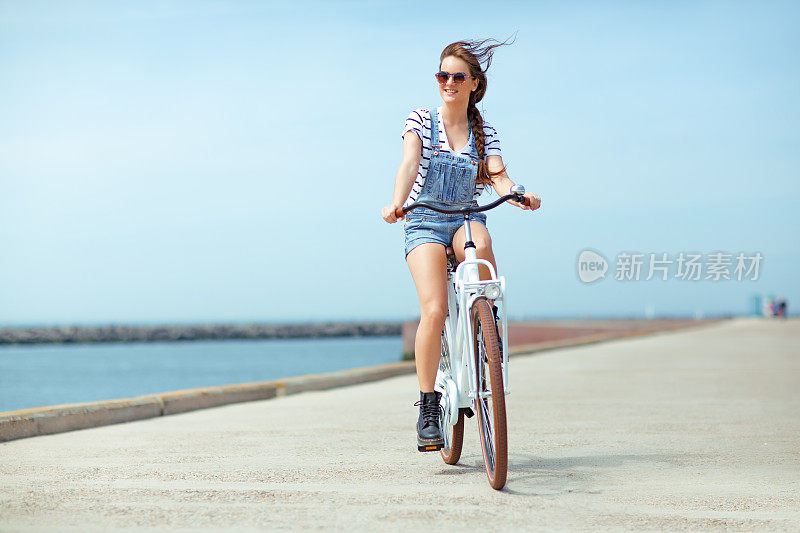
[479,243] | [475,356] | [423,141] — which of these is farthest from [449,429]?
[423,141]

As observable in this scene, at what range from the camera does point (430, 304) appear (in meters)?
4.18

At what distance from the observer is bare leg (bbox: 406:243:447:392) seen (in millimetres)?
4180

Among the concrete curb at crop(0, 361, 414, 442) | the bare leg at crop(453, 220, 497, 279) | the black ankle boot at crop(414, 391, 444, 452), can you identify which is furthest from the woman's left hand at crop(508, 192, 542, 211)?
the concrete curb at crop(0, 361, 414, 442)

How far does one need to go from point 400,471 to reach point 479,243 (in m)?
1.15

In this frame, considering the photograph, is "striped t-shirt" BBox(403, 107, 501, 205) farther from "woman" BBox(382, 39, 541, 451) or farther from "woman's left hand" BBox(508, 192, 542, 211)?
"woman's left hand" BBox(508, 192, 542, 211)

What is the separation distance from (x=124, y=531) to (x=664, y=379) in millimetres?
8670

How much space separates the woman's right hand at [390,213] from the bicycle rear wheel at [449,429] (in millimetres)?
672

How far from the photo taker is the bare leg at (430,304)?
418 centimetres

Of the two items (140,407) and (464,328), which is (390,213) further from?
(140,407)

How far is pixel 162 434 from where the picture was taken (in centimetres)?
591

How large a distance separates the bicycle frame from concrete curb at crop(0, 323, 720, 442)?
118 inches

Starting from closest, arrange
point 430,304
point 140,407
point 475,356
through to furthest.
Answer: point 475,356 → point 430,304 → point 140,407

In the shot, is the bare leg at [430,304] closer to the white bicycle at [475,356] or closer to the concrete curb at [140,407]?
the white bicycle at [475,356]

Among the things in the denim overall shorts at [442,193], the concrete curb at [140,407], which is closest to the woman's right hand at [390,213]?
the denim overall shorts at [442,193]
